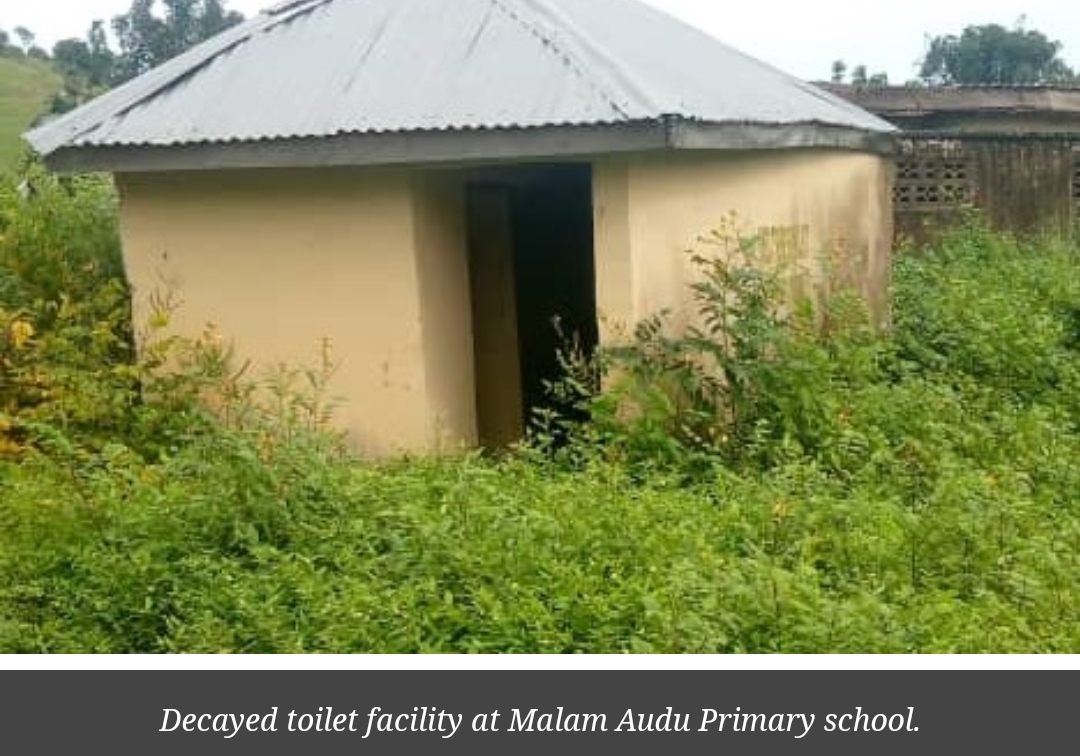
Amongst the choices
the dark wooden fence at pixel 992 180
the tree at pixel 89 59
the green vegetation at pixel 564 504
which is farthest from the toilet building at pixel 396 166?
the tree at pixel 89 59

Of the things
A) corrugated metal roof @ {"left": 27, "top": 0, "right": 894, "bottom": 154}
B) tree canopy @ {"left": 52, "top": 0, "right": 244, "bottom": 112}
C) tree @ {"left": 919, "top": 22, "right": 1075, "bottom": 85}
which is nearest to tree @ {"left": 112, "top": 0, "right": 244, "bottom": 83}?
tree canopy @ {"left": 52, "top": 0, "right": 244, "bottom": 112}

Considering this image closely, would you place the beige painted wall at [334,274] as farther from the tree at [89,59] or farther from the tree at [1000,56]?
the tree at [1000,56]

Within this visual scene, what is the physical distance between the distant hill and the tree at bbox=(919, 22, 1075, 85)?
30.2 meters

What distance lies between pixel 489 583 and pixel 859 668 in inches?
Answer: 53.2

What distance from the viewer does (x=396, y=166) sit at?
6.27 metres

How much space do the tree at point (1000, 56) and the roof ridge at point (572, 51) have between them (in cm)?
4158

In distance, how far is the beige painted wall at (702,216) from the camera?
622 cm

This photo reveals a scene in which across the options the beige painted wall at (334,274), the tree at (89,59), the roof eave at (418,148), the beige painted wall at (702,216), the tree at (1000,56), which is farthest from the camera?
the tree at (1000,56)

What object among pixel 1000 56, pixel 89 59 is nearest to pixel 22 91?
pixel 89 59

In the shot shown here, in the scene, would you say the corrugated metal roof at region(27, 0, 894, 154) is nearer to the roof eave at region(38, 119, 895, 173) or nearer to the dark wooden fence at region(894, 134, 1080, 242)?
the roof eave at region(38, 119, 895, 173)

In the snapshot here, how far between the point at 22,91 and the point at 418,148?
39.9 metres

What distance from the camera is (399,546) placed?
4.62 meters

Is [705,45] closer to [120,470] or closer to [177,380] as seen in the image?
[177,380]

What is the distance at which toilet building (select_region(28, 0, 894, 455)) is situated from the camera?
6059 mm
